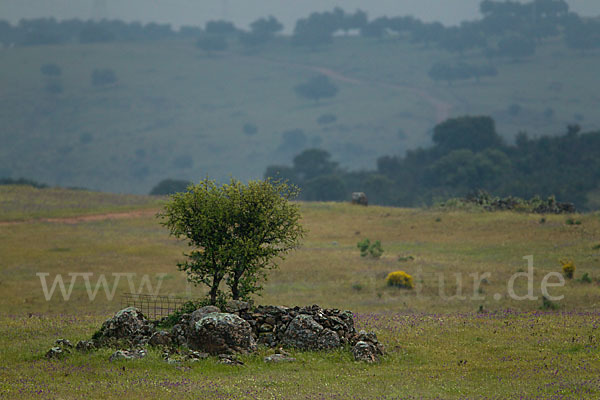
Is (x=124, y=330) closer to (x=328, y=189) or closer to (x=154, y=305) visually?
(x=154, y=305)

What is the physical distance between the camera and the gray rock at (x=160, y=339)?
2573 centimetres

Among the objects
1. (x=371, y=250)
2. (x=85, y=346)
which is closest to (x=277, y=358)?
(x=85, y=346)

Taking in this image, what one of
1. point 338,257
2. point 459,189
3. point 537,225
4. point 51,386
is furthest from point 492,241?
point 459,189

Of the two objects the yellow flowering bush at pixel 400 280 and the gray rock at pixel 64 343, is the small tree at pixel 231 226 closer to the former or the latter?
the gray rock at pixel 64 343

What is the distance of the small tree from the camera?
1198 inches

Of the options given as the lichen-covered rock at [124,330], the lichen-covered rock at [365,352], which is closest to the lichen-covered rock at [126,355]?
the lichen-covered rock at [124,330]

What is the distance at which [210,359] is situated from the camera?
2439cm

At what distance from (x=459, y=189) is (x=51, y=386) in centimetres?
15160

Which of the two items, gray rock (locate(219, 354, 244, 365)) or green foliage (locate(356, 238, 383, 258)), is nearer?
gray rock (locate(219, 354, 244, 365))

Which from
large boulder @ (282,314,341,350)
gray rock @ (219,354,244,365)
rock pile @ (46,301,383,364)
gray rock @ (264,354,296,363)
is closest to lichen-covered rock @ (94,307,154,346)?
rock pile @ (46,301,383,364)

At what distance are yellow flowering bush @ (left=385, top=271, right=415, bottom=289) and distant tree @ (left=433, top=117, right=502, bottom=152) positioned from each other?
14858cm

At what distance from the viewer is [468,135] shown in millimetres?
192000

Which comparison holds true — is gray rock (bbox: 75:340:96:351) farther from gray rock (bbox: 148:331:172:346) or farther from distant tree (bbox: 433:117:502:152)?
distant tree (bbox: 433:117:502:152)

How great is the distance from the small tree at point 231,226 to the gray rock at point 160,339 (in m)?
4.23
